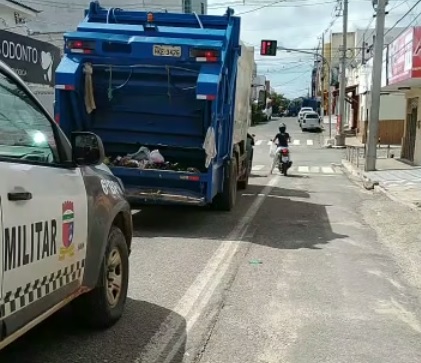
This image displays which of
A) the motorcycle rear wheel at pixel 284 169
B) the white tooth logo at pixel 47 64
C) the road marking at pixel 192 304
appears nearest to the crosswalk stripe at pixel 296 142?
the motorcycle rear wheel at pixel 284 169

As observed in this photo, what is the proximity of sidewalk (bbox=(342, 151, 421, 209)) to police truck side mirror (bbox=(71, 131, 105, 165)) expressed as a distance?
10.1 metres

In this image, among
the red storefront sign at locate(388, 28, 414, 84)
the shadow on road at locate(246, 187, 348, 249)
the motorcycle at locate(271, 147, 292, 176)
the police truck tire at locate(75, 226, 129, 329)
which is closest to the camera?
the police truck tire at locate(75, 226, 129, 329)

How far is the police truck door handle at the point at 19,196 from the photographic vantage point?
3.13 m

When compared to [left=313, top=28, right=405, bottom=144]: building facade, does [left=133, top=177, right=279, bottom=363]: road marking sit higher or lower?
lower

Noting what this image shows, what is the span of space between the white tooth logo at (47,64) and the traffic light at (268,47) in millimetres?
16617

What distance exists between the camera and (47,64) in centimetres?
2152

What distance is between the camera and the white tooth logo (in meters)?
20.9

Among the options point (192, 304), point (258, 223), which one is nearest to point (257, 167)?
point (258, 223)

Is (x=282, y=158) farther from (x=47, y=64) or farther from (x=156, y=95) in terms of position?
(x=156, y=95)

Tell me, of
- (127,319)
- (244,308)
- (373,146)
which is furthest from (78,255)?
(373,146)

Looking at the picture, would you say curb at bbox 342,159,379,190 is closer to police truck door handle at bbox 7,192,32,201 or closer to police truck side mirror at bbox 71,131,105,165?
police truck side mirror at bbox 71,131,105,165

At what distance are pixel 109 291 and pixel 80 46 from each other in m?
5.74

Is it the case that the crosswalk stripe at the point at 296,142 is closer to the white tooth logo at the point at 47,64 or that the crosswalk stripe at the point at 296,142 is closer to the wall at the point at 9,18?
the white tooth logo at the point at 47,64

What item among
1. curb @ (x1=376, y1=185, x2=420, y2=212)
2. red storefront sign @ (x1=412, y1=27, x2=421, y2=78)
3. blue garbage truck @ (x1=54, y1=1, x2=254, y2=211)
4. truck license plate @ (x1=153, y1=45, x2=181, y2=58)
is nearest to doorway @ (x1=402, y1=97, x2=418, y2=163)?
red storefront sign @ (x1=412, y1=27, x2=421, y2=78)
